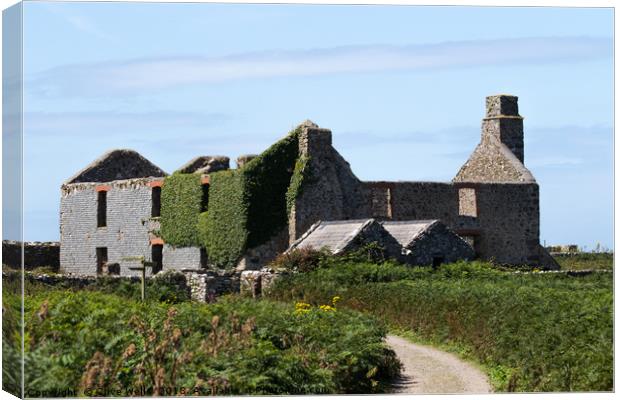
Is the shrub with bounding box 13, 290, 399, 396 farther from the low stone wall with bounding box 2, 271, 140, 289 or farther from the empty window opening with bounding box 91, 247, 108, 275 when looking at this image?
the empty window opening with bounding box 91, 247, 108, 275

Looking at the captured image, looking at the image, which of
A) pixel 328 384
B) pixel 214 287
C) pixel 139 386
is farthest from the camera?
pixel 214 287

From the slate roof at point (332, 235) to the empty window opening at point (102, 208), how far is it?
28.9 ft

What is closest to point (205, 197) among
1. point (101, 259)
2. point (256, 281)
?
point (101, 259)

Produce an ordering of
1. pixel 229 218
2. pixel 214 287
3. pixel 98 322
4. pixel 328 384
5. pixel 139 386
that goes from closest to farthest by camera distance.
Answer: pixel 139 386 → pixel 328 384 → pixel 98 322 → pixel 214 287 → pixel 229 218

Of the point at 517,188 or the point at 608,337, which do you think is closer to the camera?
the point at 608,337

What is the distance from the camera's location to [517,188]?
40.1 metres

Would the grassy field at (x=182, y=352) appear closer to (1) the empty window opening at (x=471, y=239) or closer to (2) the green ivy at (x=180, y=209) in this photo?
(2) the green ivy at (x=180, y=209)

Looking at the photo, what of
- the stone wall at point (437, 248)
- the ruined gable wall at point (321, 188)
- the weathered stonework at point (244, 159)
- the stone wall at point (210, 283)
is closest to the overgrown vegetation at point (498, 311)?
the stone wall at point (437, 248)

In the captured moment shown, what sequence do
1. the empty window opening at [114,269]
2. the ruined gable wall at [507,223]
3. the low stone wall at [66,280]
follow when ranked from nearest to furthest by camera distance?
the low stone wall at [66,280]
the empty window opening at [114,269]
the ruined gable wall at [507,223]

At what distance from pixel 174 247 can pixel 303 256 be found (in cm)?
759

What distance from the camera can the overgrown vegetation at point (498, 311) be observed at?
17094mm

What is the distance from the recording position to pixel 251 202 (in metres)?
34.4

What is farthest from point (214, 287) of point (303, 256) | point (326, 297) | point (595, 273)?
point (595, 273)

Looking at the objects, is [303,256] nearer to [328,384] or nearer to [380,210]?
[380,210]
